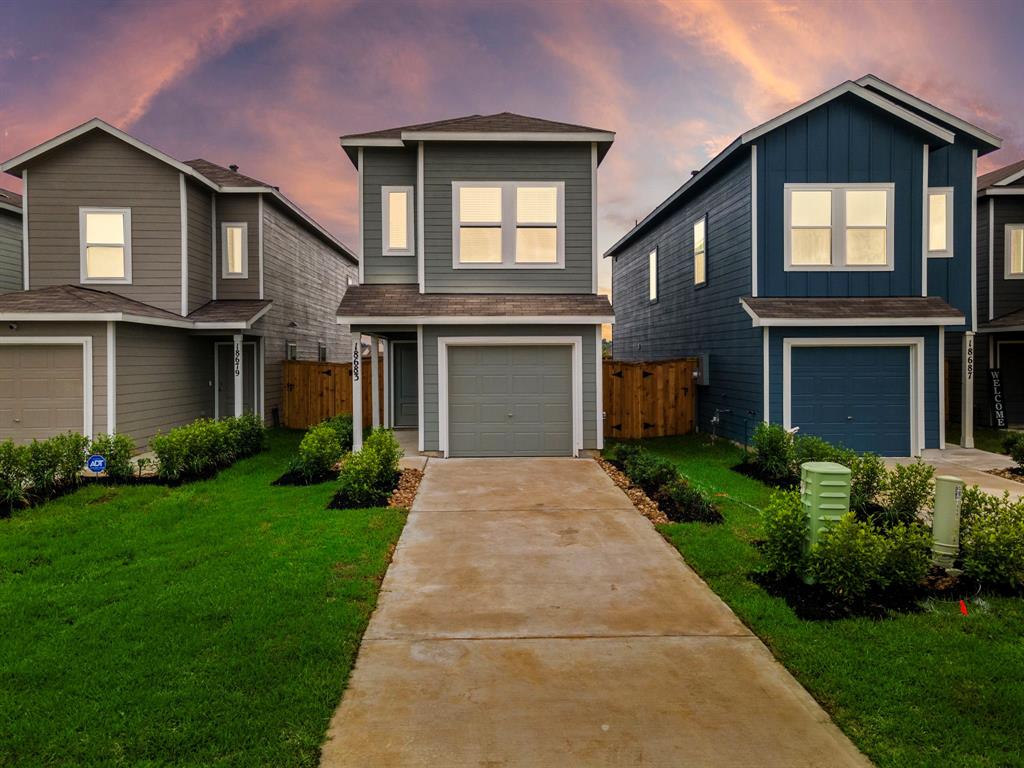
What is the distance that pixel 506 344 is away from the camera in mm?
11984

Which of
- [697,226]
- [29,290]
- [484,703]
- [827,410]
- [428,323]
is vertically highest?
[697,226]

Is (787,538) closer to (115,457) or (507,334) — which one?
(507,334)

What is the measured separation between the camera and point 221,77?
1822 centimetres

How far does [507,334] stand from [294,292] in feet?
34.2

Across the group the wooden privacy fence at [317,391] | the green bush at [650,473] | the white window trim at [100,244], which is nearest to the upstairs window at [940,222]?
the green bush at [650,473]

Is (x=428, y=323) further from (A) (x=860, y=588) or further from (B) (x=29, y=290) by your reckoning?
(B) (x=29, y=290)

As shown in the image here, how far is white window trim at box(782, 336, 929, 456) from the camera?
12.0 m

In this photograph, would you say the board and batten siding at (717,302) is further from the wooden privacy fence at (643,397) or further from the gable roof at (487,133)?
the gable roof at (487,133)

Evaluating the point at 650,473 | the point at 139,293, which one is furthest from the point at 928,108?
the point at 139,293

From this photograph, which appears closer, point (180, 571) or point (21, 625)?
point (21, 625)

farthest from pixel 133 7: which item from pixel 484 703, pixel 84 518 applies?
pixel 484 703

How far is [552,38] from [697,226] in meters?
6.69

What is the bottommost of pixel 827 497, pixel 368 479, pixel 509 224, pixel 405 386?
pixel 368 479

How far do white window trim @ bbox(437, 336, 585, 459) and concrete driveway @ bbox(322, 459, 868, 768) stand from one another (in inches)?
202
